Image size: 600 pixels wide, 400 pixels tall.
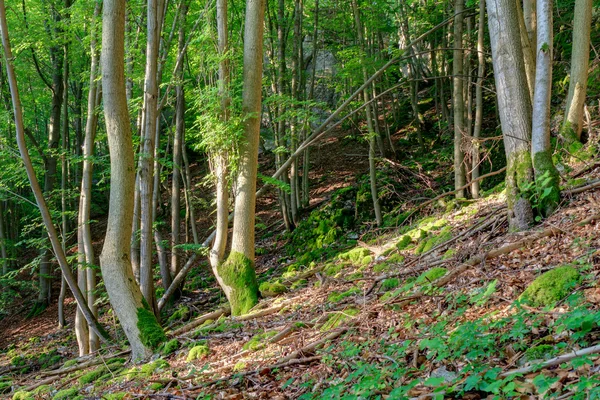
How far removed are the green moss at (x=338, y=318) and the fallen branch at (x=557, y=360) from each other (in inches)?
86.4

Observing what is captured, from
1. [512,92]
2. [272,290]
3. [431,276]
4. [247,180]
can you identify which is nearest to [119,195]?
[247,180]

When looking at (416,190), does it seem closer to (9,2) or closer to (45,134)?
(9,2)

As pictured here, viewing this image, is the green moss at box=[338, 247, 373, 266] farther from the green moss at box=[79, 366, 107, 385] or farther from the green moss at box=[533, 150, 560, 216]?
the green moss at box=[79, 366, 107, 385]

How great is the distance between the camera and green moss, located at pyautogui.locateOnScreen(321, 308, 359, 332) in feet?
16.0

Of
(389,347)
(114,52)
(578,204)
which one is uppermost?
(114,52)

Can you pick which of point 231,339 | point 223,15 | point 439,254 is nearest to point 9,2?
point 223,15

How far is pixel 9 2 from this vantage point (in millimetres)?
12211

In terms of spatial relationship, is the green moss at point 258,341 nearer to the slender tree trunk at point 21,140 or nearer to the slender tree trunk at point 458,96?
the slender tree trunk at point 21,140

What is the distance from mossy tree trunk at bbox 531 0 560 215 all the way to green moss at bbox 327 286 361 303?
7.62 feet

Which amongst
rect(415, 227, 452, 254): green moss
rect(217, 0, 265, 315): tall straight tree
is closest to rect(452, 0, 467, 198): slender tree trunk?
rect(415, 227, 452, 254): green moss

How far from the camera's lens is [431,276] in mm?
4926

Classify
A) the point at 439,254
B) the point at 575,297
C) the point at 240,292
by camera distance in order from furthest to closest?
the point at 240,292, the point at 439,254, the point at 575,297

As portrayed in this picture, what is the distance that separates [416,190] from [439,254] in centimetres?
604

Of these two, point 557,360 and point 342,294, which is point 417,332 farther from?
point 342,294
